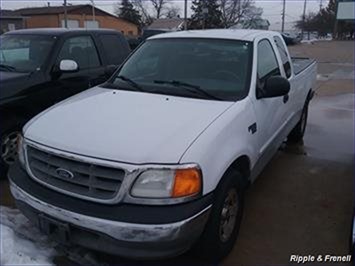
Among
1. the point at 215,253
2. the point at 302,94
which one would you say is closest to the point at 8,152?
the point at 215,253

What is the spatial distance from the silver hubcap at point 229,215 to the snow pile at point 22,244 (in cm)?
139

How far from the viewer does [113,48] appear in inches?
267

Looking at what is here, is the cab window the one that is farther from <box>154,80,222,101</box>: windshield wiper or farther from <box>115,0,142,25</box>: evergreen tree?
<box>115,0,142,25</box>: evergreen tree

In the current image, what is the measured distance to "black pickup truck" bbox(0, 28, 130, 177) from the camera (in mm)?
5090

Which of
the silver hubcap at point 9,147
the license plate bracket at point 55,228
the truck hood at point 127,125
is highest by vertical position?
the truck hood at point 127,125

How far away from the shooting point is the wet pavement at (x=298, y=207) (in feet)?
11.9

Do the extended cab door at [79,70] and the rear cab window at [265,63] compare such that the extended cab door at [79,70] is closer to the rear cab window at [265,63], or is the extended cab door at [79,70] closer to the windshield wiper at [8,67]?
the windshield wiper at [8,67]

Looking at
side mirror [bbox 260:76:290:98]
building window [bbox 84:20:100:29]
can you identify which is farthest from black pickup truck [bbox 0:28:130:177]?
building window [bbox 84:20:100:29]

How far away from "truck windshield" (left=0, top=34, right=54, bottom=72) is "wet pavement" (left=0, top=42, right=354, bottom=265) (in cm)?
157

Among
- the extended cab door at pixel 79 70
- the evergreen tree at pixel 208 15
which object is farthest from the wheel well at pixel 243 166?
the evergreen tree at pixel 208 15

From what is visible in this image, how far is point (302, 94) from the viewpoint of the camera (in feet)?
20.4

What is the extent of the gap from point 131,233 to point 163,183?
0.39m

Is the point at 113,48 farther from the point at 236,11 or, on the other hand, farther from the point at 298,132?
the point at 236,11

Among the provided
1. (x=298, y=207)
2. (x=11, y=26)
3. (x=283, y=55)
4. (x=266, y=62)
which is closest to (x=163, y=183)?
(x=298, y=207)
